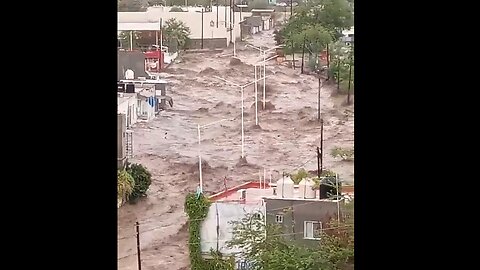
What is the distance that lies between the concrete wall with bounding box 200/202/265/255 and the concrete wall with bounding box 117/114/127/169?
7.0 inches

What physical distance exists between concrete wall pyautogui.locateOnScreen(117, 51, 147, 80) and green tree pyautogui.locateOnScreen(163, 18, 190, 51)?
6 cm

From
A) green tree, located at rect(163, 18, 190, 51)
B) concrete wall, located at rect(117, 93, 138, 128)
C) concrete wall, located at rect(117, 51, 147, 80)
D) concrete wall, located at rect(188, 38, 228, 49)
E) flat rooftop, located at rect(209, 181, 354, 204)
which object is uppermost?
green tree, located at rect(163, 18, 190, 51)

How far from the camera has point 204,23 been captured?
1131mm

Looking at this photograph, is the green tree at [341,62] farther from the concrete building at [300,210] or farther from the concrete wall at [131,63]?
the concrete wall at [131,63]

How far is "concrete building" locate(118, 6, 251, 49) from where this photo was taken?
3.65ft

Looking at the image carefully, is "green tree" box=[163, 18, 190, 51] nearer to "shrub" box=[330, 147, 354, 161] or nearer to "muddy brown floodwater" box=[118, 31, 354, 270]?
"muddy brown floodwater" box=[118, 31, 354, 270]

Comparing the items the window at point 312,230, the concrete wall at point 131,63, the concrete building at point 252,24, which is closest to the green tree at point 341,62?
the concrete building at point 252,24

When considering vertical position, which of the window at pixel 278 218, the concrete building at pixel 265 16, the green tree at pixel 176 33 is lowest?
the window at pixel 278 218

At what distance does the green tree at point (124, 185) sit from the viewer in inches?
43.0

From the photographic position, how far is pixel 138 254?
1093mm

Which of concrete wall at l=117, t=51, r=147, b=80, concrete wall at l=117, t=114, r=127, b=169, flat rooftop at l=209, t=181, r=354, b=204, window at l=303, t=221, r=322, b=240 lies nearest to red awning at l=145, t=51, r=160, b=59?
concrete wall at l=117, t=51, r=147, b=80

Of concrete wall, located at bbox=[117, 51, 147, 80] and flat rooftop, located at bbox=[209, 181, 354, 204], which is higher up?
concrete wall, located at bbox=[117, 51, 147, 80]
